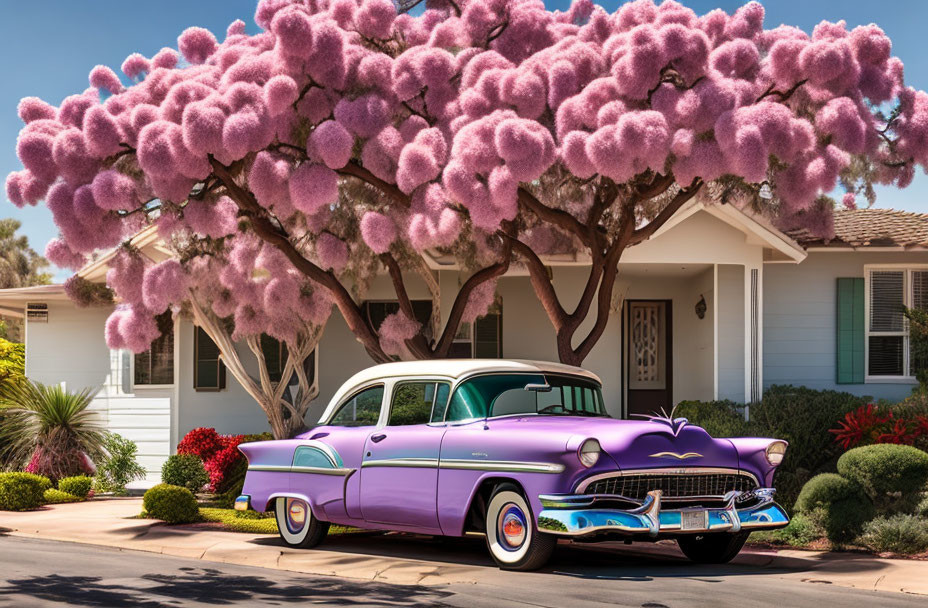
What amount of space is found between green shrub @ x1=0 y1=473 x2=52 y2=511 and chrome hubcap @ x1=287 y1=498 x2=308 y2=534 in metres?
6.33

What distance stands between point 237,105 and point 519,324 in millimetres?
7215

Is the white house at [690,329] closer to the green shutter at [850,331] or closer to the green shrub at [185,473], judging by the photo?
the green shutter at [850,331]

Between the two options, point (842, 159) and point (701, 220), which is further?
point (701, 220)

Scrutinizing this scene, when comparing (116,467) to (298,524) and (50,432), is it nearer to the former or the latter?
(50,432)

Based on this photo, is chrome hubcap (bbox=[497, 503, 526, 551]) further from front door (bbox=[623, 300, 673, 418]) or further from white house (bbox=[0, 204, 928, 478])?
front door (bbox=[623, 300, 673, 418])

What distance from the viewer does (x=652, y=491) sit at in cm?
867

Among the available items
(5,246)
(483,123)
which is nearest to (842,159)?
(483,123)

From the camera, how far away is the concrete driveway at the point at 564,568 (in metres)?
8.08

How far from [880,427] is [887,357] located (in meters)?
3.88

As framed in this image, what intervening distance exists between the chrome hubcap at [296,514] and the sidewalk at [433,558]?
0.93 feet

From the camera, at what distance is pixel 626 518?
8500 mm

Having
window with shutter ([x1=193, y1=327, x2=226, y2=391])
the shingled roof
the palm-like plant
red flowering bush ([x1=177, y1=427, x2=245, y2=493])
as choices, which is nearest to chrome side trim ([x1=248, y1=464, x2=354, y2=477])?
red flowering bush ([x1=177, y1=427, x2=245, y2=493])

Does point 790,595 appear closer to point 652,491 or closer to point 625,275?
point 652,491

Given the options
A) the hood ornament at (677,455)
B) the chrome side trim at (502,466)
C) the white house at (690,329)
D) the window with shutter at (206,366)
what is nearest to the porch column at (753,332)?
the white house at (690,329)
